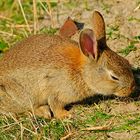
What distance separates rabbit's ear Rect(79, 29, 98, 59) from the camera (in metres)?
6.20

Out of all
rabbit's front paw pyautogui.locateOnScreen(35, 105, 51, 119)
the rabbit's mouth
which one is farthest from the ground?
the rabbit's mouth

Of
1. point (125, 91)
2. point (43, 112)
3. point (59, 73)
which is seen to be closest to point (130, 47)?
point (125, 91)

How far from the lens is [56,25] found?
844cm

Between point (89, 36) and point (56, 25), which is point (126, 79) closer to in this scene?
point (89, 36)

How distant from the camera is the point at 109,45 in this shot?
7.70 meters

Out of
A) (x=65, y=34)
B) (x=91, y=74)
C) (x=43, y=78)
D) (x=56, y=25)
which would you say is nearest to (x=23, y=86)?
(x=43, y=78)

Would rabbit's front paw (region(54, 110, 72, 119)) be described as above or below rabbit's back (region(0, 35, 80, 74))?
below

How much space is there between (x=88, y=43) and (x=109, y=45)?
148 cm

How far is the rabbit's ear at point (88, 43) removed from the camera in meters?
6.20

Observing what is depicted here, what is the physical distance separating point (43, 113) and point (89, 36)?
1.05 m

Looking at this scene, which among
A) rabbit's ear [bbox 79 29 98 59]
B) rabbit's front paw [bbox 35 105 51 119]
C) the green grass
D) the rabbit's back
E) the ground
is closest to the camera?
the ground

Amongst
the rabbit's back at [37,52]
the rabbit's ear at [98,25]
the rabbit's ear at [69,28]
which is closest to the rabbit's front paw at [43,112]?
the rabbit's back at [37,52]

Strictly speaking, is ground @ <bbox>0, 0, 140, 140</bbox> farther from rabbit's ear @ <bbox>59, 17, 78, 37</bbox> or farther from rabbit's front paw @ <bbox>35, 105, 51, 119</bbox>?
rabbit's ear @ <bbox>59, 17, 78, 37</bbox>

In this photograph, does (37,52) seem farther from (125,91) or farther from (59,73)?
(125,91)
